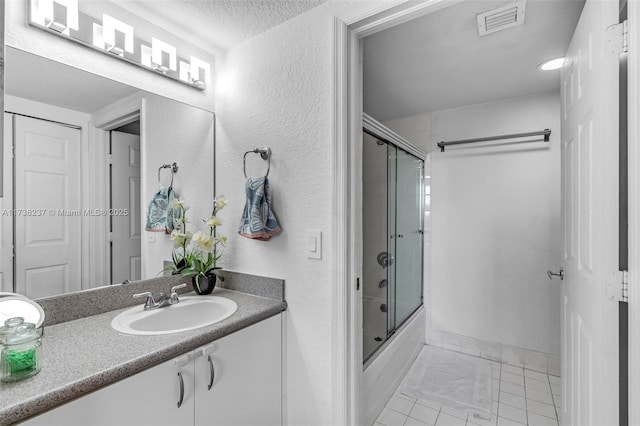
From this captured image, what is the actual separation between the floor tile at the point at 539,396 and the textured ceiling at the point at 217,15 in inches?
107

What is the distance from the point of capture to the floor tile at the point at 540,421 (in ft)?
6.31

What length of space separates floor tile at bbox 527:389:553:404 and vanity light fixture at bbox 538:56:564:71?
85.5 inches

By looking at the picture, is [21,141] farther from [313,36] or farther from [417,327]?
[417,327]

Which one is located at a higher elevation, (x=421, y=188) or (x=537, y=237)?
(x=421, y=188)

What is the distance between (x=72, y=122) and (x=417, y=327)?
Answer: 8.93 feet

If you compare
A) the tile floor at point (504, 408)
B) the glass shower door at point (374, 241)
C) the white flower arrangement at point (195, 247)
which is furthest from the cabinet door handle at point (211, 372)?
the tile floor at point (504, 408)

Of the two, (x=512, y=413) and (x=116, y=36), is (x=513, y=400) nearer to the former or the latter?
(x=512, y=413)

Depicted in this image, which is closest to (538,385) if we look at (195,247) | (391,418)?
(391,418)

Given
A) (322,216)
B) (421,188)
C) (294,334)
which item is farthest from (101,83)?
(421,188)

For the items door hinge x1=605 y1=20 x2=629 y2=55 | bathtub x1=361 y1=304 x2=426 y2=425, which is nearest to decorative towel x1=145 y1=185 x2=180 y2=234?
bathtub x1=361 y1=304 x2=426 y2=425

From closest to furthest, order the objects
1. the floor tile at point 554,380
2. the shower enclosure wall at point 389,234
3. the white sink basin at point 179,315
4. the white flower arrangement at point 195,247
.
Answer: the white sink basin at point 179,315 → the white flower arrangement at point 195,247 → the shower enclosure wall at point 389,234 → the floor tile at point 554,380

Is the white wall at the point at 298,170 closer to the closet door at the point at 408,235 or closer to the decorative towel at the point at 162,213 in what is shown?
the decorative towel at the point at 162,213

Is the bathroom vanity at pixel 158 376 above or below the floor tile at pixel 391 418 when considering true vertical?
above

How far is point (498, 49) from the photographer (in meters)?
1.86
